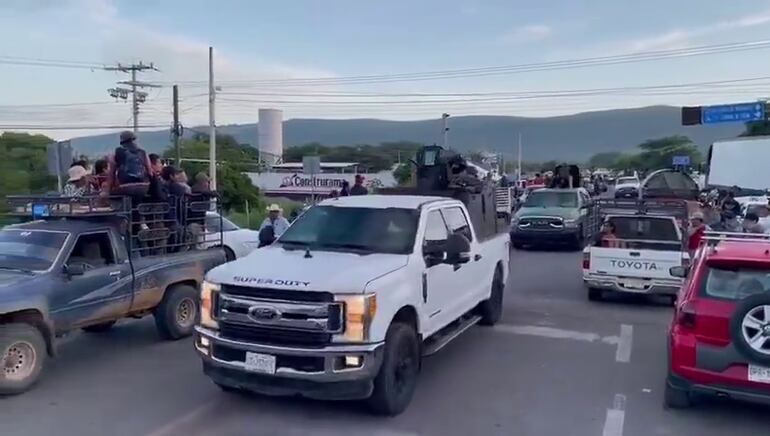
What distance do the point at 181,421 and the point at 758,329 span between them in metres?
4.91

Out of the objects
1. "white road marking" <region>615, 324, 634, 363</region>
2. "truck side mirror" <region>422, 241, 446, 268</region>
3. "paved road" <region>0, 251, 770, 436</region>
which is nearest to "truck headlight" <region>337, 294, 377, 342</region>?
"paved road" <region>0, 251, 770, 436</region>

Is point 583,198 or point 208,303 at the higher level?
point 583,198

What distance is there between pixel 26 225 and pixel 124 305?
1.43m

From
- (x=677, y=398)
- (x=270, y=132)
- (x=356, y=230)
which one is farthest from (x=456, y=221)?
(x=270, y=132)

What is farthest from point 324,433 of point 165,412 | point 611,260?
point 611,260

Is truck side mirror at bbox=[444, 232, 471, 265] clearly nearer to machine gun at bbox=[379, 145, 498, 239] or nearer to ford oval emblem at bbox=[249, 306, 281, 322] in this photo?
ford oval emblem at bbox=[249, 306, 281, 322]

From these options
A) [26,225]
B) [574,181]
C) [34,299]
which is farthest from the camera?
[574,181]

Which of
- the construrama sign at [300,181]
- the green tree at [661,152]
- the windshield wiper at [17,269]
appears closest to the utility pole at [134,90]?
the construrama sign at [300,181]

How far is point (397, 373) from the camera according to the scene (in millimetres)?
6637

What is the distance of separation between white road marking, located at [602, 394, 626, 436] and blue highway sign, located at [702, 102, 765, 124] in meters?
39.5

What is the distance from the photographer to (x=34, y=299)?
7355 millimetres

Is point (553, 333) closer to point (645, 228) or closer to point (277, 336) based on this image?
point (645, 228)

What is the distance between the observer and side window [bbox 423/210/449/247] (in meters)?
7.74

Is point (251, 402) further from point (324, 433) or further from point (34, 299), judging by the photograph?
point (34, 299)
